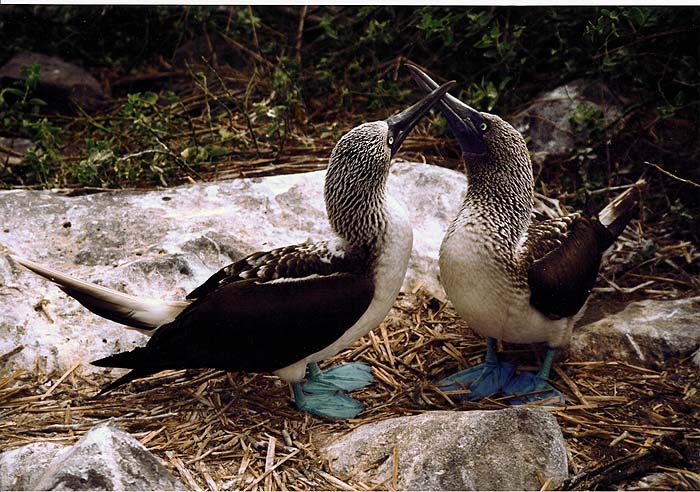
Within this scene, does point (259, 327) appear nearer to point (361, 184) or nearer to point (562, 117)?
point (361, 184)

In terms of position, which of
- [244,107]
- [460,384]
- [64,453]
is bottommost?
[460,384]

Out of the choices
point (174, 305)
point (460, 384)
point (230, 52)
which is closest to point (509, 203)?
point (460, 384)

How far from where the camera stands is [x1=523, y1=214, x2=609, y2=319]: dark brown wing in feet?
11.7

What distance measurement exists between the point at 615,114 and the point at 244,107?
2.19 metres

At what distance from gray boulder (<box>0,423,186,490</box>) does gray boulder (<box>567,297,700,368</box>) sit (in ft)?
6.54

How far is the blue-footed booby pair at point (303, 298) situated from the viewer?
3.38m

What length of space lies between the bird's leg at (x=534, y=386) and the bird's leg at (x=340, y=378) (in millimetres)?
623

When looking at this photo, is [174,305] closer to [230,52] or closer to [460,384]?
[460,384]

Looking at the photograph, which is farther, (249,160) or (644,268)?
(249,160)

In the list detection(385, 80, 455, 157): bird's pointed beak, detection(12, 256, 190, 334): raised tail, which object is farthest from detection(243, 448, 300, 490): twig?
detection(385, 80, 455, 157): bird's pointed beak

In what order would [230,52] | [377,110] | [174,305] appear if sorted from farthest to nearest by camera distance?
[230,52] → [377,110] → [174,305]

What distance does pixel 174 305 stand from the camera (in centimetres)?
361

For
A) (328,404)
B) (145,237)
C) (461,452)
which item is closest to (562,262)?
(461,452)

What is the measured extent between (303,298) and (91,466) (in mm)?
1072
